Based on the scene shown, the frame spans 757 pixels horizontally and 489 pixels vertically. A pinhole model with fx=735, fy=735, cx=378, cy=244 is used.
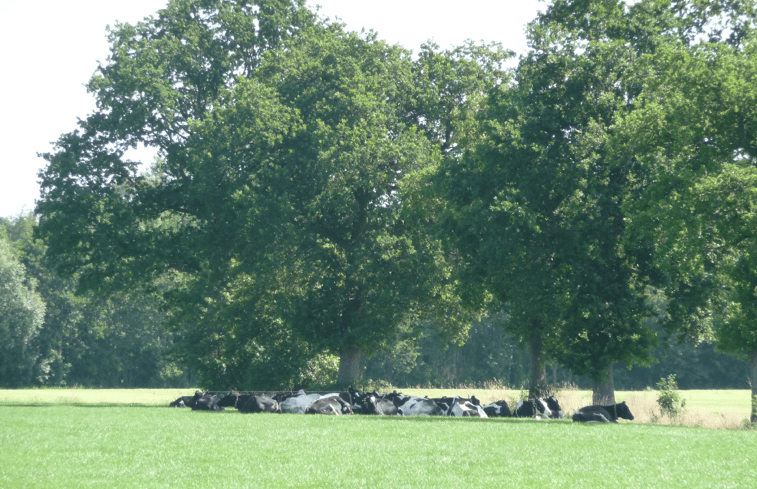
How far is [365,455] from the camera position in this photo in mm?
14805

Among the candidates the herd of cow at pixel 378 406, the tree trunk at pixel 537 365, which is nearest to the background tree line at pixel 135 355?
the tree trunk at pixel 537 365

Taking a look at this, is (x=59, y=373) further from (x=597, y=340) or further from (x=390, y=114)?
(x=597, y=340)

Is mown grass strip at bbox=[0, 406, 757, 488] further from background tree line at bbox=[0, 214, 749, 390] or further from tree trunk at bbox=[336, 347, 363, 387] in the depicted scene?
background tree line at bbox=[0, 214, 749, 390]

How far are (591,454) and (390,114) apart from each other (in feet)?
88.4

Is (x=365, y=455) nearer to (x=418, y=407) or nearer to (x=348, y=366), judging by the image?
(x=418, y=407)

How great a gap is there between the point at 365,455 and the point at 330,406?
15216mm

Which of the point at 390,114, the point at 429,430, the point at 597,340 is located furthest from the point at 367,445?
the point at 390,114

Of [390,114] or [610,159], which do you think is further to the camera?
[390,114]

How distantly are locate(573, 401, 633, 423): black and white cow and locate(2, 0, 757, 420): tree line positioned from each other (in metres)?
2.59

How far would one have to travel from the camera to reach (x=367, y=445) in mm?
16750

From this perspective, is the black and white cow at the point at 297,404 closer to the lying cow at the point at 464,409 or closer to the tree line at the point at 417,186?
the lying cow at the point at 464,409

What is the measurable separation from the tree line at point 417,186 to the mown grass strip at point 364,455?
7.47 metres

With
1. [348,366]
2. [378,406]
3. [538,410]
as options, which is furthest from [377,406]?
[348,366]

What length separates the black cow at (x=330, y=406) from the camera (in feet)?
96.9
